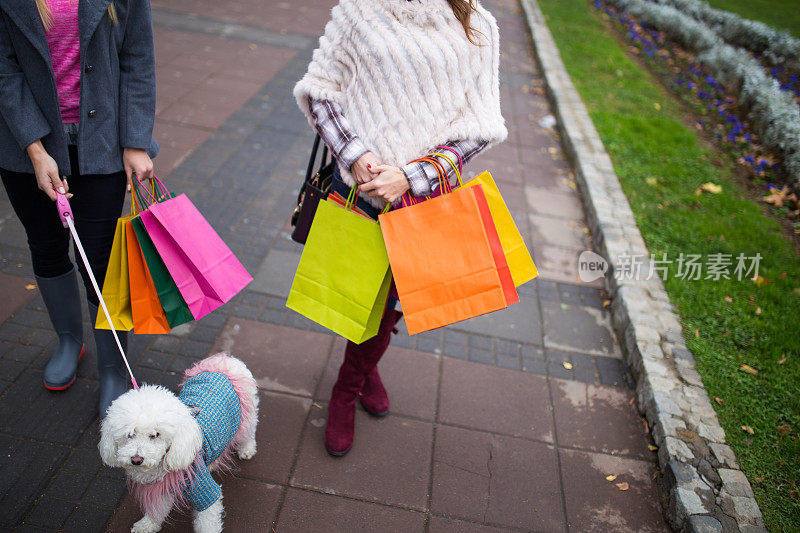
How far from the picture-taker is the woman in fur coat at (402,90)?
6.00ft

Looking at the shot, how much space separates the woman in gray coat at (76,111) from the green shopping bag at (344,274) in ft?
2.58

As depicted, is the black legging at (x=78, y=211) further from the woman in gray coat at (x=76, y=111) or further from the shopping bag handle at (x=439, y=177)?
the shopping bag handle at (x=439, y=177)

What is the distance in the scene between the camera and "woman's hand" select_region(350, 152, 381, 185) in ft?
6.09

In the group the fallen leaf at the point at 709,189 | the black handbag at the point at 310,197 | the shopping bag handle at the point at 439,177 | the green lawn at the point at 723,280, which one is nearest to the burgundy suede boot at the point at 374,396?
the black handbag at the point at 310,197

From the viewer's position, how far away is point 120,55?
6.64 feet

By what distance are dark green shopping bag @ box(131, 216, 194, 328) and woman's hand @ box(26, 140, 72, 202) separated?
0.95 ft

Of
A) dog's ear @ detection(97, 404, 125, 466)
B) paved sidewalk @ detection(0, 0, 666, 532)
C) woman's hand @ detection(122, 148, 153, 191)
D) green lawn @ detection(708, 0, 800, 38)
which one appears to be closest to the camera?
dog's ear @ detection(97, 404, 125, 466)

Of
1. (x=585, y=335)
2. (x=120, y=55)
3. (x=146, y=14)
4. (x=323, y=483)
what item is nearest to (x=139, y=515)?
(x=323, y=483)

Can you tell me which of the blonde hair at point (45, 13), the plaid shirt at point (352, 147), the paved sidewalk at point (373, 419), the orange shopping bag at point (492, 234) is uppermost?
the blonde hair at point (45, 13)

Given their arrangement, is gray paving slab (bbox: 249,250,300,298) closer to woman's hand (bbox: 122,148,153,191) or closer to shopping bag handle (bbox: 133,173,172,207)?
shopping bag handle (bbox: 133,173,172,207)

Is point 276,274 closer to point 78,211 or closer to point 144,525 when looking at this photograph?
point 78,211

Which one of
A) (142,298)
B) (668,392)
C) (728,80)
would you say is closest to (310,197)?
(142,298)

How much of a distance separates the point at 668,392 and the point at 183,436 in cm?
258

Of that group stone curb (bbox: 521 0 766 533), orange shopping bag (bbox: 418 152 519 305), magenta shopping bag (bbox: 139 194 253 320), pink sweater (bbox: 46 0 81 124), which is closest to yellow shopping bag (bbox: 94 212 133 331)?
magenta shopping bag (bbox: 139 194 253 320)
